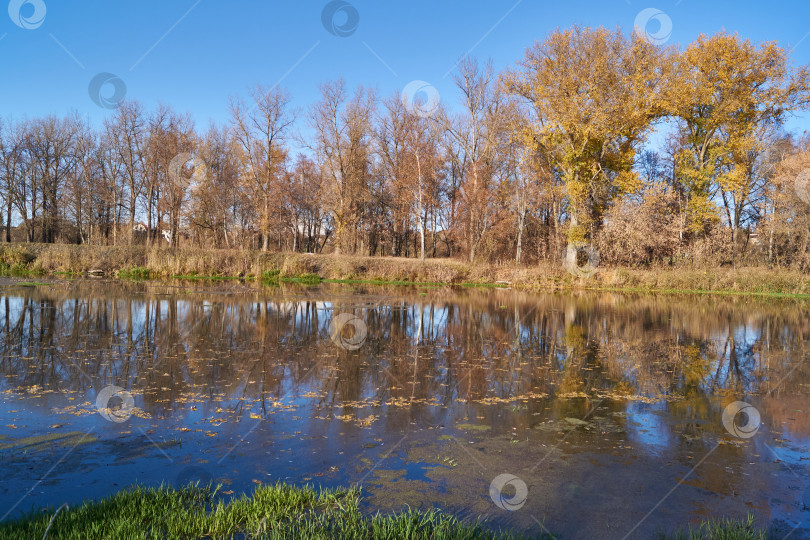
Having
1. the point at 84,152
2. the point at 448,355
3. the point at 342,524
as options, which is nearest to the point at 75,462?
the point at 342,524

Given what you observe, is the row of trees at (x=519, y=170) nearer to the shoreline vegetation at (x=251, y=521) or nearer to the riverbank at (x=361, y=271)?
the riverbank at (x=361, y=271)

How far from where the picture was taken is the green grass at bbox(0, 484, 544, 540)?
3084 mm

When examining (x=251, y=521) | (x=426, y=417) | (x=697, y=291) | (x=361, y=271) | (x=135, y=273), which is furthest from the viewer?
(x=361, y=271)

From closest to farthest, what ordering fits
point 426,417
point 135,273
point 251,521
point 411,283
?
point 251,521 → point 426,417 → point 135,273 → point 411,283

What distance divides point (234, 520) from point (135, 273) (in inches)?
1006

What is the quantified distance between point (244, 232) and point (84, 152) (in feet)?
50.8

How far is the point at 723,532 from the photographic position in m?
3.33

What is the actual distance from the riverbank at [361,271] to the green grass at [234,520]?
2434 cm

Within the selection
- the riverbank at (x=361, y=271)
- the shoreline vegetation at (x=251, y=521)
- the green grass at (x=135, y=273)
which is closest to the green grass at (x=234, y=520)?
the shoreline vegetation at (x=251, y=521)

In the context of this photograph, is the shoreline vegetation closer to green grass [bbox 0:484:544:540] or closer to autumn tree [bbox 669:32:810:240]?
green grass [bbox 0:484:544:540]

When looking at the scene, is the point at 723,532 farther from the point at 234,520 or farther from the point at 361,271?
the point at 361,271

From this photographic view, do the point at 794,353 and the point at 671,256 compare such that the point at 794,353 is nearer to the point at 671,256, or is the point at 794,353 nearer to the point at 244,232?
the point at 671,256

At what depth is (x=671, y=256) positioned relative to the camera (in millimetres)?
30766

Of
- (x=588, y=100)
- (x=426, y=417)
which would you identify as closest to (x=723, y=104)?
(x=588, y=100)
